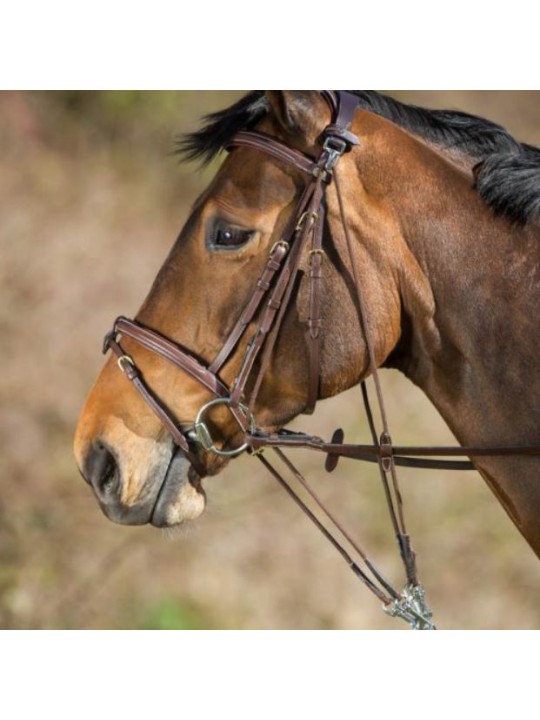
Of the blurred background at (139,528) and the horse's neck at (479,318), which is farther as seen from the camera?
the blurred background at (139,528)

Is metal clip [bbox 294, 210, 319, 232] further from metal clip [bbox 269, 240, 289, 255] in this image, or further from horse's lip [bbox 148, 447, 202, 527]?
horse's lip [bbox 148, 447, 202, 527]

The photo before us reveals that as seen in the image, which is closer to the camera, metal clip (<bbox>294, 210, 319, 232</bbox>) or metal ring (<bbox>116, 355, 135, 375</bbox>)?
metal clip (<bbox>294, 210, 319, 232</bbox>)

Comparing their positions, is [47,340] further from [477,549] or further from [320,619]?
[477,549]

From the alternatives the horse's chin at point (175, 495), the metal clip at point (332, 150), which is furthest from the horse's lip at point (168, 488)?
the metal clip at point (332, 150)

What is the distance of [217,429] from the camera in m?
2.75

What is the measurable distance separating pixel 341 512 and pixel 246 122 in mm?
6720

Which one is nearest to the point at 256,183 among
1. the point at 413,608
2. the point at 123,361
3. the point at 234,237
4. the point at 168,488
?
the point at 234,237

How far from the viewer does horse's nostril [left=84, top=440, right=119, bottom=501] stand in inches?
108

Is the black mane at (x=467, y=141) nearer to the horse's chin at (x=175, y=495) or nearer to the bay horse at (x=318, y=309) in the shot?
the bay horse at (x=318, y=309)

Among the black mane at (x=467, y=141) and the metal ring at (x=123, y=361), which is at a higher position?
the black mane at (x=467, y=141)

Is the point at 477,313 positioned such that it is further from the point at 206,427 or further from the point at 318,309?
the point at 206,427

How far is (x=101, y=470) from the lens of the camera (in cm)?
275

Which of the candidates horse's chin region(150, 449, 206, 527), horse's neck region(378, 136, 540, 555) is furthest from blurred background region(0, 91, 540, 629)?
horse's neck region(378, 136, 540, 555)

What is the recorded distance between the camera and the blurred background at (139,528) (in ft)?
26.8
